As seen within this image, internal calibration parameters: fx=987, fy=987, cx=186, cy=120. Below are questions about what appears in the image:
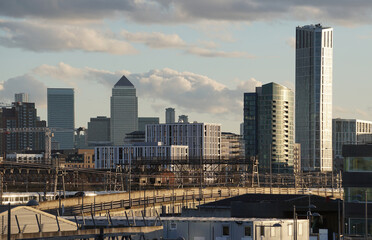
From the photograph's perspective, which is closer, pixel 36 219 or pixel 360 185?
pixel 36 219

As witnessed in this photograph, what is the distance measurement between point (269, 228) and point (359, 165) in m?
8.97

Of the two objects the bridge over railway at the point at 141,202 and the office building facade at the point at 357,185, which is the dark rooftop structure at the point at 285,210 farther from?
the office building facade at the point at 357,185

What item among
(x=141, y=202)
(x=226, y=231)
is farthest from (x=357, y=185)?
(x=141, y=202)

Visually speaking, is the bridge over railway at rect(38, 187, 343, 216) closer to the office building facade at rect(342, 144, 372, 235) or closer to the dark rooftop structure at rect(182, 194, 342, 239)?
the dark rooftop structure at rect(182, 194, 342, 239)

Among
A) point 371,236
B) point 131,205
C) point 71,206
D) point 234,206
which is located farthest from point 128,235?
point 131,205

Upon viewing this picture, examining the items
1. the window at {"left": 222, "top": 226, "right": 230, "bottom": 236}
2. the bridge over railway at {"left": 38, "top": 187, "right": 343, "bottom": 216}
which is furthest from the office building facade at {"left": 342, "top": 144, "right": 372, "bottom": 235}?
the bridge over railway at {"left": 38, "top": 187, "right": 343, "bottom": 216}

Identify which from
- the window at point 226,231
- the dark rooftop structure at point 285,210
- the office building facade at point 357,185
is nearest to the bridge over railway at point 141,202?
the dark rooftop structure at point 285,210

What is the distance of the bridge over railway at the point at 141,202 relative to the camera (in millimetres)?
100869

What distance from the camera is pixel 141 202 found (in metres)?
128

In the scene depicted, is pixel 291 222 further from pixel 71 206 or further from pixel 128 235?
pixel 71 206

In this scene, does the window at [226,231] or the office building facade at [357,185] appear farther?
the office building facade at [357,185]

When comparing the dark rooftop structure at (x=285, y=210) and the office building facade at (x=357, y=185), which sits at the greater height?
the office building facade at (x=357, y=185)

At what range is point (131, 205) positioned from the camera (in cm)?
11775

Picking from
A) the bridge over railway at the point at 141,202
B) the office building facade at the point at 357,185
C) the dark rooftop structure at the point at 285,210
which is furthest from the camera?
the bridge over railway at the point at 141,202
